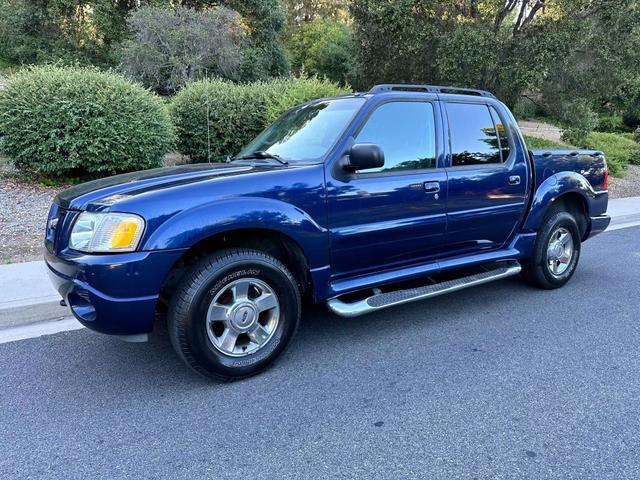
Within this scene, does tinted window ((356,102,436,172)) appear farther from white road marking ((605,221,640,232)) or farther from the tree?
the tree

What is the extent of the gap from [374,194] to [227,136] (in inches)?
265

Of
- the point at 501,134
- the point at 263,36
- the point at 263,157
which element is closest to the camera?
the point at 263,157

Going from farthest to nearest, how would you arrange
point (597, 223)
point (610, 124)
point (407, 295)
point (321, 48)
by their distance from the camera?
point (610, 124)
point (321, 48)
point (597, 223)
point (407, 295)

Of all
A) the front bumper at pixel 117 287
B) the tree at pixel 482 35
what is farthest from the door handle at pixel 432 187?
the tree at pixel 482 35

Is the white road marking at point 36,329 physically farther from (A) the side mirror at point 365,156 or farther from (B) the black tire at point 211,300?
(A) the side mirror at point 365,156

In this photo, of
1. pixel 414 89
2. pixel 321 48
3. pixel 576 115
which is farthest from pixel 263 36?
pixel 414 89

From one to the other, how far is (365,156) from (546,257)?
2704mm

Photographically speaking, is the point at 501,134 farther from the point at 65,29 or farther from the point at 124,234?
the point at 65,29

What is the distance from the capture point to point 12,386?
3219 millimetres

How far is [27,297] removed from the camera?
4527 mm

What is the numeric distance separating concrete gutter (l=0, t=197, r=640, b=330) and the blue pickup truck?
1.32 metres

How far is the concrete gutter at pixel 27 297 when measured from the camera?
4.30 metres

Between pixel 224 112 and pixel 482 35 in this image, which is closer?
pixel 224 112

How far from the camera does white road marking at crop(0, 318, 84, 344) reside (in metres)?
4.01
